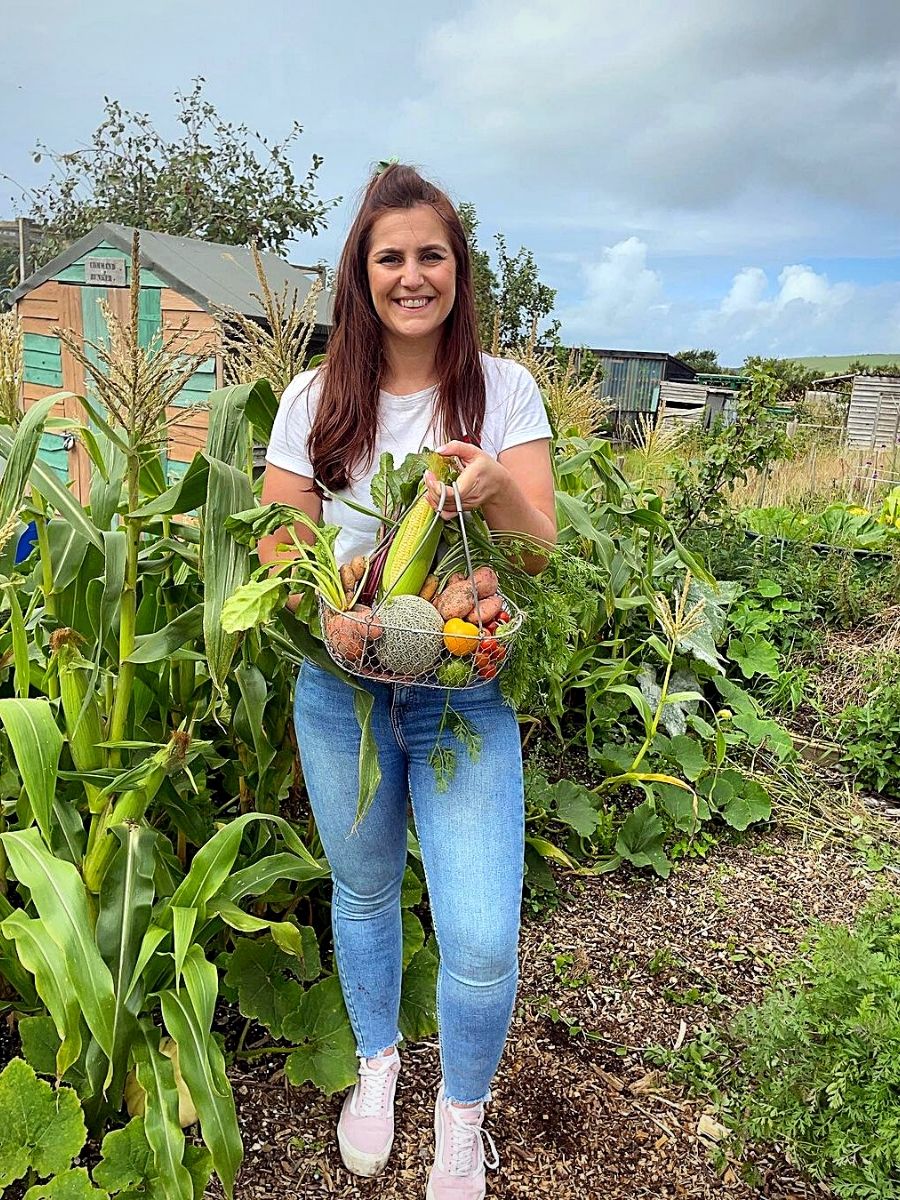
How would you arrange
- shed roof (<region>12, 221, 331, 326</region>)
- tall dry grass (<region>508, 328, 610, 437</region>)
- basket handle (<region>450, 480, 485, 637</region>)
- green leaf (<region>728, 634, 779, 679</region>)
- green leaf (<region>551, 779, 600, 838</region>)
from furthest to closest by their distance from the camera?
shed roof (<region>12, 221, 331, 326</region>), green leaf (<region>728, 634, 779, 679</region>), tall dry grass (<region>508, 328, 610, 437</region>), green leaf (<region>551, 779, 600, 838</region>), basket handle (<region>450, 480, 485, 637</region>)

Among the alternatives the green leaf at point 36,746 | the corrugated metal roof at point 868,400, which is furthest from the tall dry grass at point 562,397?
the corrugated metal roof at point 868,400

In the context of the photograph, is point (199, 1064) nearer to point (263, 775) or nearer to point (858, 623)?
point (263, 775)

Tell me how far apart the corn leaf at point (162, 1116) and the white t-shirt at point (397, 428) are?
928 mm

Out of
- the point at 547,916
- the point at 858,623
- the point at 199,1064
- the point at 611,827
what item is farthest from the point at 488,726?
the point at 858,623

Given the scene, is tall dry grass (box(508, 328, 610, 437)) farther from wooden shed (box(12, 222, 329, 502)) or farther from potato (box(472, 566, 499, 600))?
wooden shed (box(12, 222, 329, 502))

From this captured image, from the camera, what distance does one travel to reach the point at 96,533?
1551 mm

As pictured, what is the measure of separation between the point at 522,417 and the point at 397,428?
0.73 feet

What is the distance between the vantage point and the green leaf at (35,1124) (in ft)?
4.56

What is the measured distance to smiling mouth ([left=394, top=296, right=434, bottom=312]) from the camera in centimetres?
152

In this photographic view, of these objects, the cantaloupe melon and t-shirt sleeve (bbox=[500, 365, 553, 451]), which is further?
t-shirt sleeve (bbox=[500, 365, 553, 451])

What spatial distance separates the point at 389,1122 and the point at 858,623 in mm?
3534

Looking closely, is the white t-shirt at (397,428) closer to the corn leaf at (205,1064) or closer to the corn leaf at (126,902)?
the corn leaf at (126,902)

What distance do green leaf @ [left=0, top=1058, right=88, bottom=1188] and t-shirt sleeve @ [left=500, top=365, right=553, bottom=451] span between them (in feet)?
4.16

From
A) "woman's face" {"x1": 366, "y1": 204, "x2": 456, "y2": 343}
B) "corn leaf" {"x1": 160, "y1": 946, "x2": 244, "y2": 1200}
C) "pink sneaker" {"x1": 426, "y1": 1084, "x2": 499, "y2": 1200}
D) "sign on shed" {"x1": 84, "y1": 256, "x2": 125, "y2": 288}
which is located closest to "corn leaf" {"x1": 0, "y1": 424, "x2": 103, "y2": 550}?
"woman's face" {"x1": 366, "y1": 204, "x2": 456, "y2": 343}
